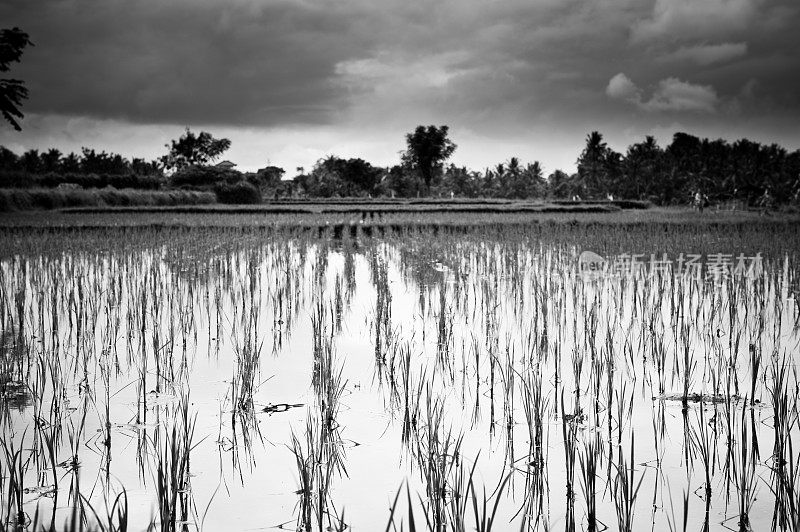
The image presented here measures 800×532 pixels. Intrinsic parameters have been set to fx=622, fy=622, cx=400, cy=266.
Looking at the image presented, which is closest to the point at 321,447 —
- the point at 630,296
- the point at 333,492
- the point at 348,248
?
the point at 333,492

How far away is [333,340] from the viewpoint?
3588mm

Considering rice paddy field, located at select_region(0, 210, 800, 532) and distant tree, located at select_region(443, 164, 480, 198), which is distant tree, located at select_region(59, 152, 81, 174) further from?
rice paddy field, located at select_region(0, 210, 800, 532)

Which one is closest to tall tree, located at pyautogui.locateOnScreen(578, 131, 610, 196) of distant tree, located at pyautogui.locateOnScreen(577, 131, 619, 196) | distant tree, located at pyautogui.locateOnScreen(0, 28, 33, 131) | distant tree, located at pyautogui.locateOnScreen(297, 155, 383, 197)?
distant tree, located at pyautogui.locateOnScreen(577, 131, 619, 196)

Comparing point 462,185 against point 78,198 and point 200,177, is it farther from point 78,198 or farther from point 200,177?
point 78,198

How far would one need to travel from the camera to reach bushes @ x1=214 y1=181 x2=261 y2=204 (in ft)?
96.7

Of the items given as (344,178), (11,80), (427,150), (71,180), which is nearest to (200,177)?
(71,180)

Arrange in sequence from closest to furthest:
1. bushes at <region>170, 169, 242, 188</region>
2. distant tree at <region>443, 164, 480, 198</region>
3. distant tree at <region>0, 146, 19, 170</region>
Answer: bushes at <region>170, 169, 242, 188</region>, distant tree at <region>0, 146, 19, 170</region>, distant tree at <region>443, 164, 480, 198</region>

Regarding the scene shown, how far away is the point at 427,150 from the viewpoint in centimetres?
5203

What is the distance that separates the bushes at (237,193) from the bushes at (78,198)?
401cm

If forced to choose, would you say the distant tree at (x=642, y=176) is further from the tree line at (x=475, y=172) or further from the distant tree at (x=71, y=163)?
the distant tree at (x=71, y=163)

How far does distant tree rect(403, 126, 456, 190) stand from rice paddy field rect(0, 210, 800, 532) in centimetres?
4711

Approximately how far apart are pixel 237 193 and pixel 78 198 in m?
11.2

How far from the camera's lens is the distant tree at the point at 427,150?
171ft

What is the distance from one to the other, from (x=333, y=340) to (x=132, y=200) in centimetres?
1991
